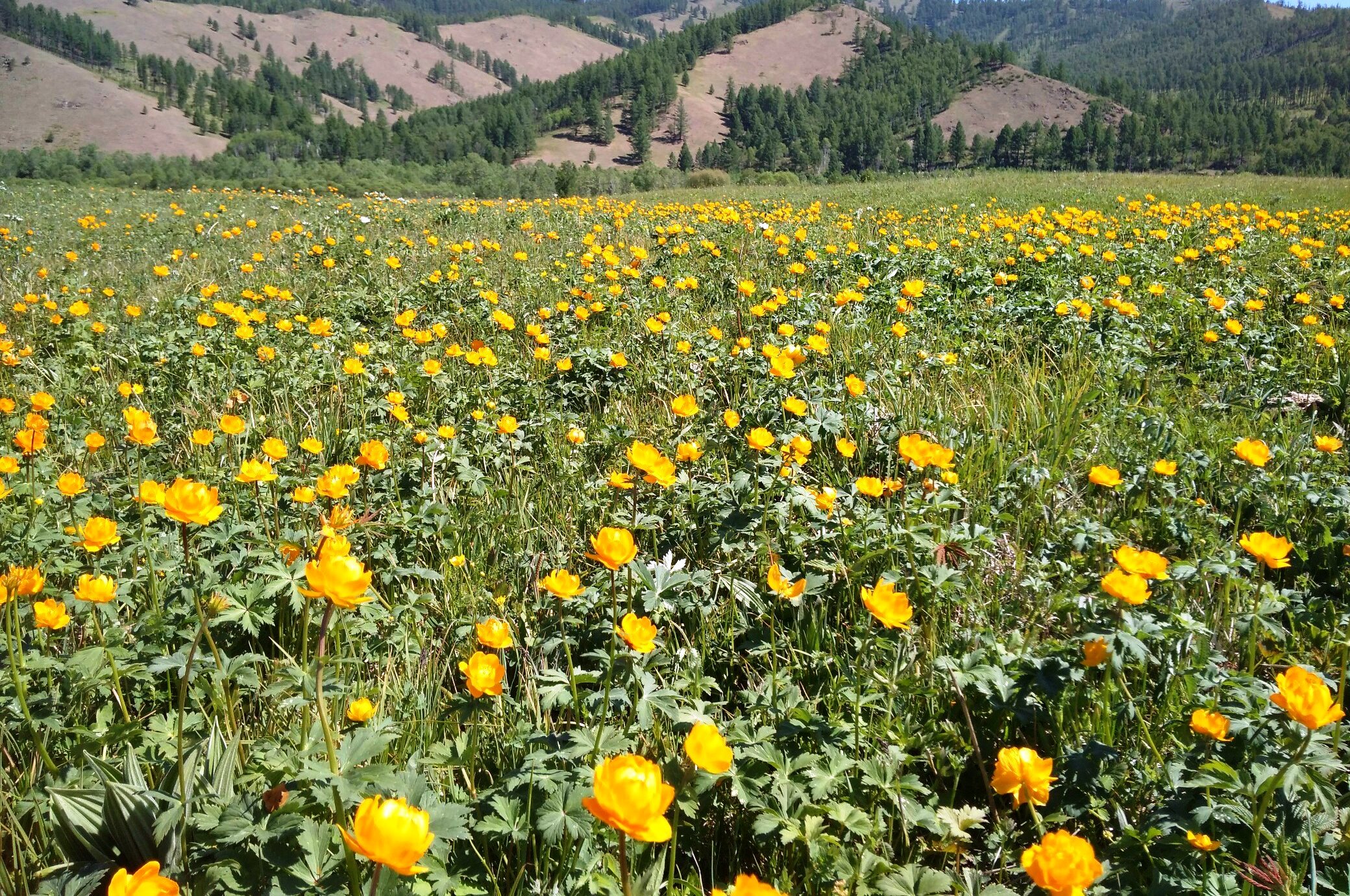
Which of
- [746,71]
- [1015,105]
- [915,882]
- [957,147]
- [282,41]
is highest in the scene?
[282,41]

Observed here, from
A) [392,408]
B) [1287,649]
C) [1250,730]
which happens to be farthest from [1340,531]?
[392,408]

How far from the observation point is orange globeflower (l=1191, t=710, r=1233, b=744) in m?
1.34

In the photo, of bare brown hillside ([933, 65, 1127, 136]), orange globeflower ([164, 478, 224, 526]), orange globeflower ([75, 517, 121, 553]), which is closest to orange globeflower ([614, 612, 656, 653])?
orange globeflower ([164, 478, 224, 526])

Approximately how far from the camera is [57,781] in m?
1.37

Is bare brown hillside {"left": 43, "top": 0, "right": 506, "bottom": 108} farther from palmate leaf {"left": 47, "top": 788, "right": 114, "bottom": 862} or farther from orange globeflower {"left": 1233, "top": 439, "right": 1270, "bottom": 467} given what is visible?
orange globeflower {"left": 1233, "top": 439, "right": 1270, "bottom": 467}

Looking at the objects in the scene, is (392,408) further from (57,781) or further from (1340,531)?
(1340,531)

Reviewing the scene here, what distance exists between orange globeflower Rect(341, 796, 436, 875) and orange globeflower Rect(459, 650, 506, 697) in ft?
1.43

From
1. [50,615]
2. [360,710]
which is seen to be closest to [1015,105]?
[360,710]

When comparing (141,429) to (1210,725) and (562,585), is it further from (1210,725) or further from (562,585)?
(1210,725)

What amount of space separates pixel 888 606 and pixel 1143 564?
24.4 inches

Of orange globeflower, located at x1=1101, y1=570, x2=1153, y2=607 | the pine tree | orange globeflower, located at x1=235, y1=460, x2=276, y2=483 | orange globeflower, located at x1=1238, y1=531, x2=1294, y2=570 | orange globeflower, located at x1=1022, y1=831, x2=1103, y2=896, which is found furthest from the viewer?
the pine tree

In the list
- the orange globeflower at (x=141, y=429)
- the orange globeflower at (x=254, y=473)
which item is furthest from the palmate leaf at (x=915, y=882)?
the orange globeflower at (x=141, y=429)

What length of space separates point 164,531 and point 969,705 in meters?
2.61

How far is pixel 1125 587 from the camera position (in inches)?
57.3
